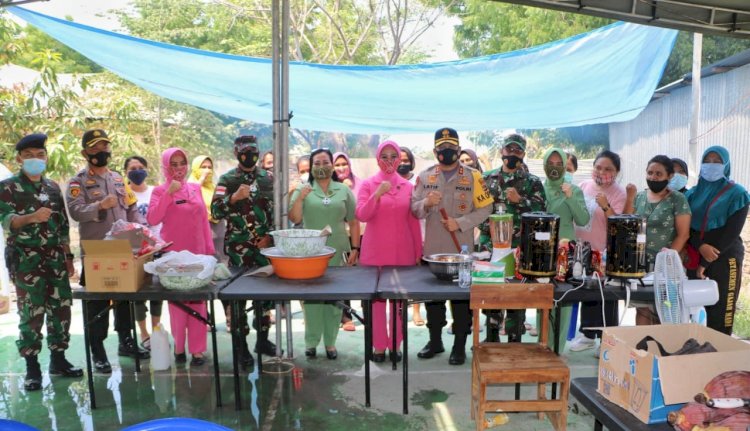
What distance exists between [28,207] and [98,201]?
0.43 m

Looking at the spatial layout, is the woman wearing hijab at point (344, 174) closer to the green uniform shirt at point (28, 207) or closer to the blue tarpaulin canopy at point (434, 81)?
the blue tarpaulin canopy at point (434, 81)

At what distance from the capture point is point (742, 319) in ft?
17.9

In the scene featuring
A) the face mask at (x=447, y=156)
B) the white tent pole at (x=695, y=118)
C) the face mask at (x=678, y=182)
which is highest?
the white tent pole at (x=695, y=118)

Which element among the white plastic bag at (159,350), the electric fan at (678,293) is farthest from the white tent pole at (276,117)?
the electric fan at (678,293)

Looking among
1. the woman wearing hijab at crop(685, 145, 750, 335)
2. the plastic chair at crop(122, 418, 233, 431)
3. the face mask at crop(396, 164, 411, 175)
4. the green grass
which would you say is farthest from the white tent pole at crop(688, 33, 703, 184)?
the plastic chair at crop(122, 418, 233, 431)

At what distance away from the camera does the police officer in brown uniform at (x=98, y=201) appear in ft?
12.4

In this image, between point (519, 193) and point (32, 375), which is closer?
point (32, 375)

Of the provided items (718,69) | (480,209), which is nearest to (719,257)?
(480,209)

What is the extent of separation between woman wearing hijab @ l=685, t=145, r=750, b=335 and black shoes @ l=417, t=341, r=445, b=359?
6.33ft

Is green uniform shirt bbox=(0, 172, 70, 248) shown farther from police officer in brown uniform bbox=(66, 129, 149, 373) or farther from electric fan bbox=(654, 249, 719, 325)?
electric fan bbox=(654, 249, 719, 325)

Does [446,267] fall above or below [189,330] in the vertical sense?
above

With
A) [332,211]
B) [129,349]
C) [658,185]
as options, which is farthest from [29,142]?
[658,185]

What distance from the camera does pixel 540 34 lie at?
1356 centimetres

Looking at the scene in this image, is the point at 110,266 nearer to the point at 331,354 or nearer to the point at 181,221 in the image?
the point at 181,221
